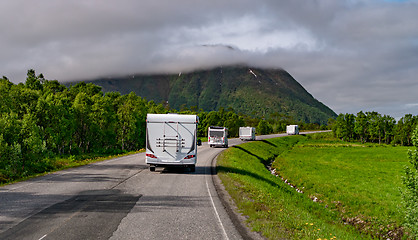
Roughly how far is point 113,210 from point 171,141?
9.36 meters

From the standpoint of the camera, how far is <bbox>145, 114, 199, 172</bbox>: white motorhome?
19703 millimetres

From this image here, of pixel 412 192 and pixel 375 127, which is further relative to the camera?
pixel 375 127

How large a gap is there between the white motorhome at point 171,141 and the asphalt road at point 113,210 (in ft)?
8.98

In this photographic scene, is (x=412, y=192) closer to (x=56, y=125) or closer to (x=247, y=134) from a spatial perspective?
(x=56, y=125)

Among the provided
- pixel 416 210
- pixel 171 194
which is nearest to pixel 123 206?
pixel 171 194

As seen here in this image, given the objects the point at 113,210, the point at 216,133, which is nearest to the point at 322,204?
the point at 113,210

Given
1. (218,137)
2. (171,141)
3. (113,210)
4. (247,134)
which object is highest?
(247,134)

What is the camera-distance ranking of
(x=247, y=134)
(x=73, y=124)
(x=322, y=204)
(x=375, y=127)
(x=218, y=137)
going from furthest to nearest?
(x=375, y=127), (x=247, y=134), (x=218, y=137), (x=73, y=124), (x=322, y=204)

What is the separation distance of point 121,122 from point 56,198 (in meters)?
56.3

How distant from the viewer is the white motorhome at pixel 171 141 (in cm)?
1970

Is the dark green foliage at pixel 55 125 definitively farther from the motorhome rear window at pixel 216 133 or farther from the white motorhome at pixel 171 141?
the motorhome rear window at pixel 216 133

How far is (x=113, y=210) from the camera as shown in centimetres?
1059

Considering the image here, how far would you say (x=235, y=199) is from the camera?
13203mm

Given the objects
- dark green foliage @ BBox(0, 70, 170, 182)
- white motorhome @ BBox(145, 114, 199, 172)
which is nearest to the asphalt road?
white motorhome @ BBox(145, 114, 199, 172)
